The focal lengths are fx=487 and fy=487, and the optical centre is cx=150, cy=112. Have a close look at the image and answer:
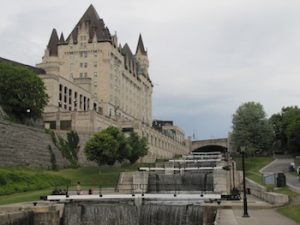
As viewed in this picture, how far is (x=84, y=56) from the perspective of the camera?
411 ft

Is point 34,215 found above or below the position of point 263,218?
below

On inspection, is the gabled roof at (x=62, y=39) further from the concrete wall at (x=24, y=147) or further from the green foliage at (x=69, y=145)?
the concrete wall at (x=24, y=147)

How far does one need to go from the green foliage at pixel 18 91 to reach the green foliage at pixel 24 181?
2444 cm

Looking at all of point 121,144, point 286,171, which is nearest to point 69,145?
point 121,144

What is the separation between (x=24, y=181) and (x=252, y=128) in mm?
59281

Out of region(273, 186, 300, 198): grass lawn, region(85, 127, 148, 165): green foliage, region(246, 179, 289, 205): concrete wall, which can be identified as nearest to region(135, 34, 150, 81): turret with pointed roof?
region(85, 127, 148, 165): green foliage

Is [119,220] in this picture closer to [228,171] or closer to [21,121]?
[228,171]

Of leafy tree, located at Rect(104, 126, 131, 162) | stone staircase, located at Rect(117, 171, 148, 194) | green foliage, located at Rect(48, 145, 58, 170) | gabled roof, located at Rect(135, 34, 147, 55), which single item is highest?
gabled roof, located at Rect(135, 34, 147, 55)

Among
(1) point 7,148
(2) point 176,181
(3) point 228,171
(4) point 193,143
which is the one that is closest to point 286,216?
(3) point 228,171

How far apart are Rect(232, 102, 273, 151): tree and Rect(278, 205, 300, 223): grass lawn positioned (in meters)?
70.7

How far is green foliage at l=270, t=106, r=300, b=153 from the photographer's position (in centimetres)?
8794

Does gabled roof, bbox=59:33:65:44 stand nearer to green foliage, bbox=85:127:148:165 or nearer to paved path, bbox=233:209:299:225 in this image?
green foliage, bbox=85:127:148:165

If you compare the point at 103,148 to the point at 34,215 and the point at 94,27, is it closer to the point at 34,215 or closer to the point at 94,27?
the point at 34,215

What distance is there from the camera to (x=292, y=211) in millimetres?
26234
